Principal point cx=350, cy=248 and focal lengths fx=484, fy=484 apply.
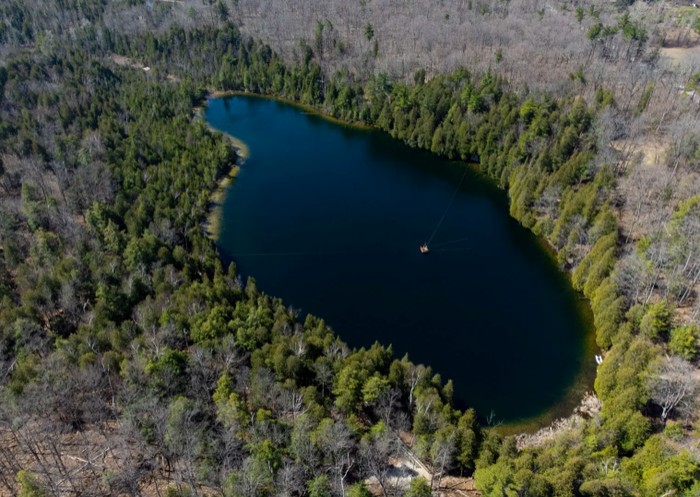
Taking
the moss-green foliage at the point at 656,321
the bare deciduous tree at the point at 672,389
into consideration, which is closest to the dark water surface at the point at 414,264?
the moss-green foliage at the point at 656,321

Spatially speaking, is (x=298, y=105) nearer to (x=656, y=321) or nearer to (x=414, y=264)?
(x=414, y=264)

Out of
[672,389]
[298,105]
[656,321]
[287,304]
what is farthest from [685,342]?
Result: [298,105]

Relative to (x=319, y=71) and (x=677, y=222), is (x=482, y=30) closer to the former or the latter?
(x=319, y=71)

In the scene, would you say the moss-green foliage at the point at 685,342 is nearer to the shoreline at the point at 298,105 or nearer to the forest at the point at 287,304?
the forest at the point at 287,304

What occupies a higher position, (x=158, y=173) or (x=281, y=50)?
(x=281, y=50)

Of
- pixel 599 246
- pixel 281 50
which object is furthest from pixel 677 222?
pixel 281 50
